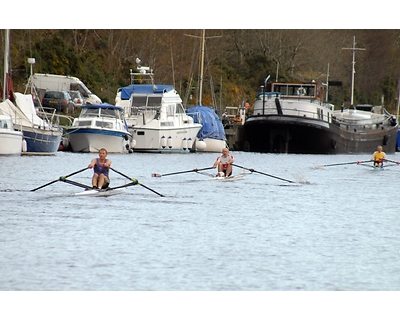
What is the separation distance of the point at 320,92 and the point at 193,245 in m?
50.9

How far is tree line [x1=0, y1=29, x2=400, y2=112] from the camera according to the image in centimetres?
6900

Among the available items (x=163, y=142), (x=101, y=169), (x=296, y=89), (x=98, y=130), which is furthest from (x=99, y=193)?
(x=296, y=89)

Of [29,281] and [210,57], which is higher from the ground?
[210,57]

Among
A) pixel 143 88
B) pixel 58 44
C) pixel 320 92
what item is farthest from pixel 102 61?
pixel 320 92

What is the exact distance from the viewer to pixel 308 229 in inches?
1012

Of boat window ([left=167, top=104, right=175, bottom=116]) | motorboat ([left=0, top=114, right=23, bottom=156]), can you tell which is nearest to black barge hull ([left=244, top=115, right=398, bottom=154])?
boat window ([left=167, top=104, right=175, bottom=116])

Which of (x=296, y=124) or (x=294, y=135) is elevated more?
(x=296, y=124)

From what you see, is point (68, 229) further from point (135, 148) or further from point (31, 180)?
point (135, 148)

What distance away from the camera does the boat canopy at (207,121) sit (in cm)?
6600

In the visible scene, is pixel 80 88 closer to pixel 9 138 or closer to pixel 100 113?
pixel 100 113

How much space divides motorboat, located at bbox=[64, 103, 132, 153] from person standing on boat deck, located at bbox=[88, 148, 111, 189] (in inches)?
999

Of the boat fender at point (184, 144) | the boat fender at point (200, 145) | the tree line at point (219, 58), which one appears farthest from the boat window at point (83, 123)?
the boat fender at point (200, 145)

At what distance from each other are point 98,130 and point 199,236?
3328 centimetres

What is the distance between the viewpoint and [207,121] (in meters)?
66.1
